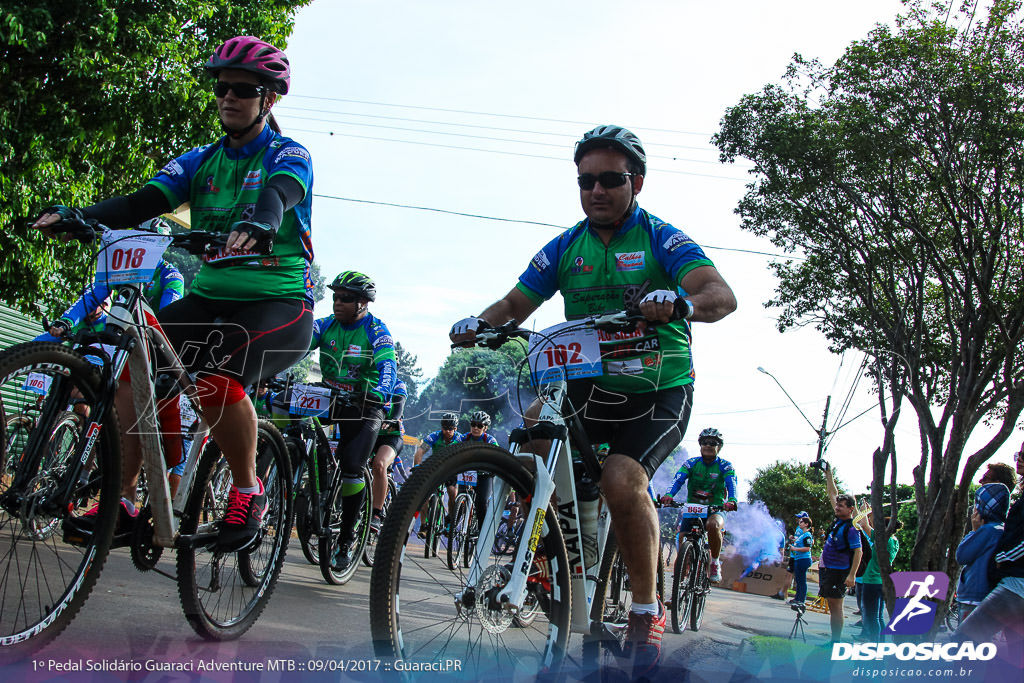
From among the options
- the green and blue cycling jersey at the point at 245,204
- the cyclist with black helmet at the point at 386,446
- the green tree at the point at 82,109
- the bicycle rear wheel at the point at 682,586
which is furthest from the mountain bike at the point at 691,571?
the green tree at the point at 82,109

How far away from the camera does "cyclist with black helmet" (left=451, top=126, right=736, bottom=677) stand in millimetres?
3514

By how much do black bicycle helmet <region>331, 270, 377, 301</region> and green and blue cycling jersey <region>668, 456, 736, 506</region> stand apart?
197 inches

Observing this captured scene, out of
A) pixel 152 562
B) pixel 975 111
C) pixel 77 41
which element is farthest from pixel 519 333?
pixel 975 111

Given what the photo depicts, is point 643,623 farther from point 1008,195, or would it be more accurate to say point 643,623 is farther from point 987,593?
point 1008,195

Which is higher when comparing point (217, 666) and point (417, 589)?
point (417, 589)

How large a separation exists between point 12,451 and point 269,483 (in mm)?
1475

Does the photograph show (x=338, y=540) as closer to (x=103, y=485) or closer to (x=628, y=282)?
(x=628, y=282)

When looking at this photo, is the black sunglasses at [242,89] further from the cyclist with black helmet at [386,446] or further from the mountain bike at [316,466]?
the cyclist with black helmet at [386,446]

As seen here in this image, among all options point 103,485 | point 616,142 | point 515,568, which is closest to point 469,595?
point 515,568

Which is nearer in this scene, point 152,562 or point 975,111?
point 152,562

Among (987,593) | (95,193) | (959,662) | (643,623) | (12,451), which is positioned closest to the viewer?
(12,451)

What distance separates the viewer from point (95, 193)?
415 inches

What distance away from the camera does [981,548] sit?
500 cm

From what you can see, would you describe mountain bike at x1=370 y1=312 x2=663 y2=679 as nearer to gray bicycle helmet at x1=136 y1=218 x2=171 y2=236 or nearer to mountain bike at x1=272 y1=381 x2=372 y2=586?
gray bicycle helmet at x1=136 y1=218 x2=171 y2=236
